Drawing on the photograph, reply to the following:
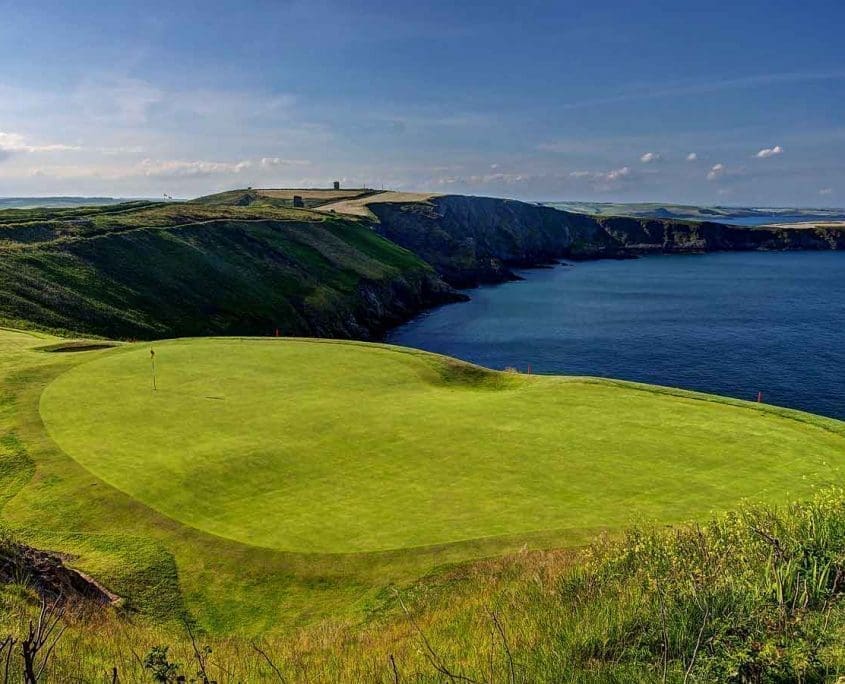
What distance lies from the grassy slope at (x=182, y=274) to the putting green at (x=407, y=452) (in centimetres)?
3462

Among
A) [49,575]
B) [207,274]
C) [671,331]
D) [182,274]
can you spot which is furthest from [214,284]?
[49,575]

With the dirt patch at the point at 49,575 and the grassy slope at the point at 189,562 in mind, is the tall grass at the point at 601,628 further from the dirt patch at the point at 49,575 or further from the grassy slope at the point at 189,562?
the dirt patch at the point at 49,575

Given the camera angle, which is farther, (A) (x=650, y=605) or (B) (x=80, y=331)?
(B) (x=80, y=331)

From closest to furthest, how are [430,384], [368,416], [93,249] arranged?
[368,416] < [430,384] < [93,249]

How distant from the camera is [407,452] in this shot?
64.4 feet

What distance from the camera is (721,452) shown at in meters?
19.8

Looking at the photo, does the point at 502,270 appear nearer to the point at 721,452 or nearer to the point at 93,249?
the point at 93,249

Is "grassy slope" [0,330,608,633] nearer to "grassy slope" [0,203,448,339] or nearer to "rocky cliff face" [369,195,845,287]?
"grassy slope" [0,203,448,339]

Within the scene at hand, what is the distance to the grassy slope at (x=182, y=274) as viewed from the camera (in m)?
58.4

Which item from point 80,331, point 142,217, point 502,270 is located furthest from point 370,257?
point 80,331

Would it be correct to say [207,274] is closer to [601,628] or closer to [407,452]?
[407,452]

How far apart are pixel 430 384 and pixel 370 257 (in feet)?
269

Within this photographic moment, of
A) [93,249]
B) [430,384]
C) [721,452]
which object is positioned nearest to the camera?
[721,452]

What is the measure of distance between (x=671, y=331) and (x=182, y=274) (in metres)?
69.2
